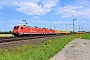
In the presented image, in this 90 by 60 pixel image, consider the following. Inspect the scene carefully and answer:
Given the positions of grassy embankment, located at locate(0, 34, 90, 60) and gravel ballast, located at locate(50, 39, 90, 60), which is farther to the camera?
gravel ballast, located at locate(50, 39, 90, 60)

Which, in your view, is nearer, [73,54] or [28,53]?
[28,53]

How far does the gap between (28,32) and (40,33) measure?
1491 centimetres

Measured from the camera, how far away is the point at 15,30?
4944 cm

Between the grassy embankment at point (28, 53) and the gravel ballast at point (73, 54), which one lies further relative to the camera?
the gravel ballast at point (73, 54)

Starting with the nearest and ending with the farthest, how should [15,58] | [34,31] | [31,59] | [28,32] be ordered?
[15,58] < [31,59] < [28,32] < [34,31]

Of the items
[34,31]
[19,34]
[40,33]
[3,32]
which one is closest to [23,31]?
[19,34]

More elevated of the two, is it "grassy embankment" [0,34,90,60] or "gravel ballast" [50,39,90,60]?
"grassy embankment" [0,34,90,60]

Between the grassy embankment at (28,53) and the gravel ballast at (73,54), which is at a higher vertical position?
the grassy embankment at (28,53)

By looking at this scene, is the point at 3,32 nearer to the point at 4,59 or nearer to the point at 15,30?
the point at 15,30

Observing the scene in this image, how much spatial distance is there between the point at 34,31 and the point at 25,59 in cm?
5196

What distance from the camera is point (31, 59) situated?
10188 millimetres

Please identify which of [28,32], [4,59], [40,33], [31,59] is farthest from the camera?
[40,33]

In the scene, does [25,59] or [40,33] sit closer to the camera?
[25,59]

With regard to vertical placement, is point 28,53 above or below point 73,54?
above
